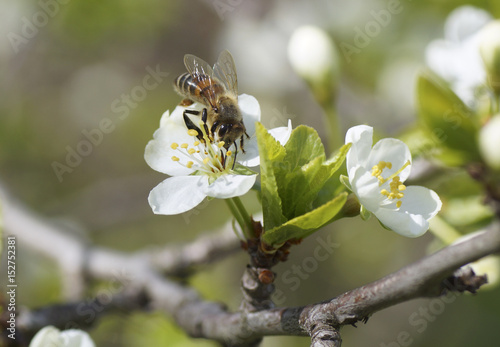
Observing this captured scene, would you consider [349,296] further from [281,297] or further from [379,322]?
[379,322]

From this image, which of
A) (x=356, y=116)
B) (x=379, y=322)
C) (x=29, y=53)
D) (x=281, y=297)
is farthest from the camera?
(x=29, y=53)

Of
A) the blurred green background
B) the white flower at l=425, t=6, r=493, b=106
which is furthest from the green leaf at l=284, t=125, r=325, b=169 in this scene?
the blurred green background

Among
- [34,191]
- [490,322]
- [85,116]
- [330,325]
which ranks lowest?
[490,322]

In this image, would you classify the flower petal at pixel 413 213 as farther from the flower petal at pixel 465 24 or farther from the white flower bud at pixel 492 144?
the flower petal at pixel 465 24

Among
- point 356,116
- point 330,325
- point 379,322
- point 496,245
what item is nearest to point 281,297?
point 379,322

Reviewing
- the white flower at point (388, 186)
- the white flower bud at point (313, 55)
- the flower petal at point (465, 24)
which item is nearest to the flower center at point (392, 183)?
the white flower at point (388, 186)

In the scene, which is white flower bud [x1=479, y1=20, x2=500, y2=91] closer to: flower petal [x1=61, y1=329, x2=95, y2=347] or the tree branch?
the tree branch
